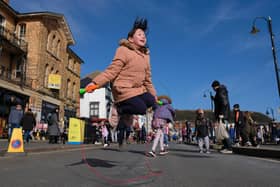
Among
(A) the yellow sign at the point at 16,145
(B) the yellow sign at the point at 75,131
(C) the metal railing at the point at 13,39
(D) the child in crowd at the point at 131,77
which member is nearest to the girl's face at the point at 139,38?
(D) the child in crowd at the point at 131,77

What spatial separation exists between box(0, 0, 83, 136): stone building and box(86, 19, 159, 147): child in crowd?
2016 cm

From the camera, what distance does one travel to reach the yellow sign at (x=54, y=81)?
30.1 m

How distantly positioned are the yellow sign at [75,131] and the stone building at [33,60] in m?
8.26

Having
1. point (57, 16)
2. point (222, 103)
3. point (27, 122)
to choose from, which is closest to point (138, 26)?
point (222, 103)

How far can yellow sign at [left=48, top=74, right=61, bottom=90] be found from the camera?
30.1 meters

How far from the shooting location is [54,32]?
104ft

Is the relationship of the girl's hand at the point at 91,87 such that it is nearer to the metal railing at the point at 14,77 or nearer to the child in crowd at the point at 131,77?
the child in crowd at the point at 131,77

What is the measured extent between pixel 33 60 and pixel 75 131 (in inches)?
515

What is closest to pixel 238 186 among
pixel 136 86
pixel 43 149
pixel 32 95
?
pixel 136 86

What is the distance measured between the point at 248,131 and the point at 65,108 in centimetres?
2569

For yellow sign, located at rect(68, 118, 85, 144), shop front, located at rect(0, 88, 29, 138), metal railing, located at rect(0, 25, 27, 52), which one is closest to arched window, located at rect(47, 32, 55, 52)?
metal railing, located at rect(0, 25, 27, 52)

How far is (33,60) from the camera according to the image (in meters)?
27.3

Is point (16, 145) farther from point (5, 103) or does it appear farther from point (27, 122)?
point (5, 103)

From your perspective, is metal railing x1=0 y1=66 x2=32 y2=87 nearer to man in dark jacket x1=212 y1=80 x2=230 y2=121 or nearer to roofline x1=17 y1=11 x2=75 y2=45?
roofline x1=17 y1=11 x2=75 y2=45
